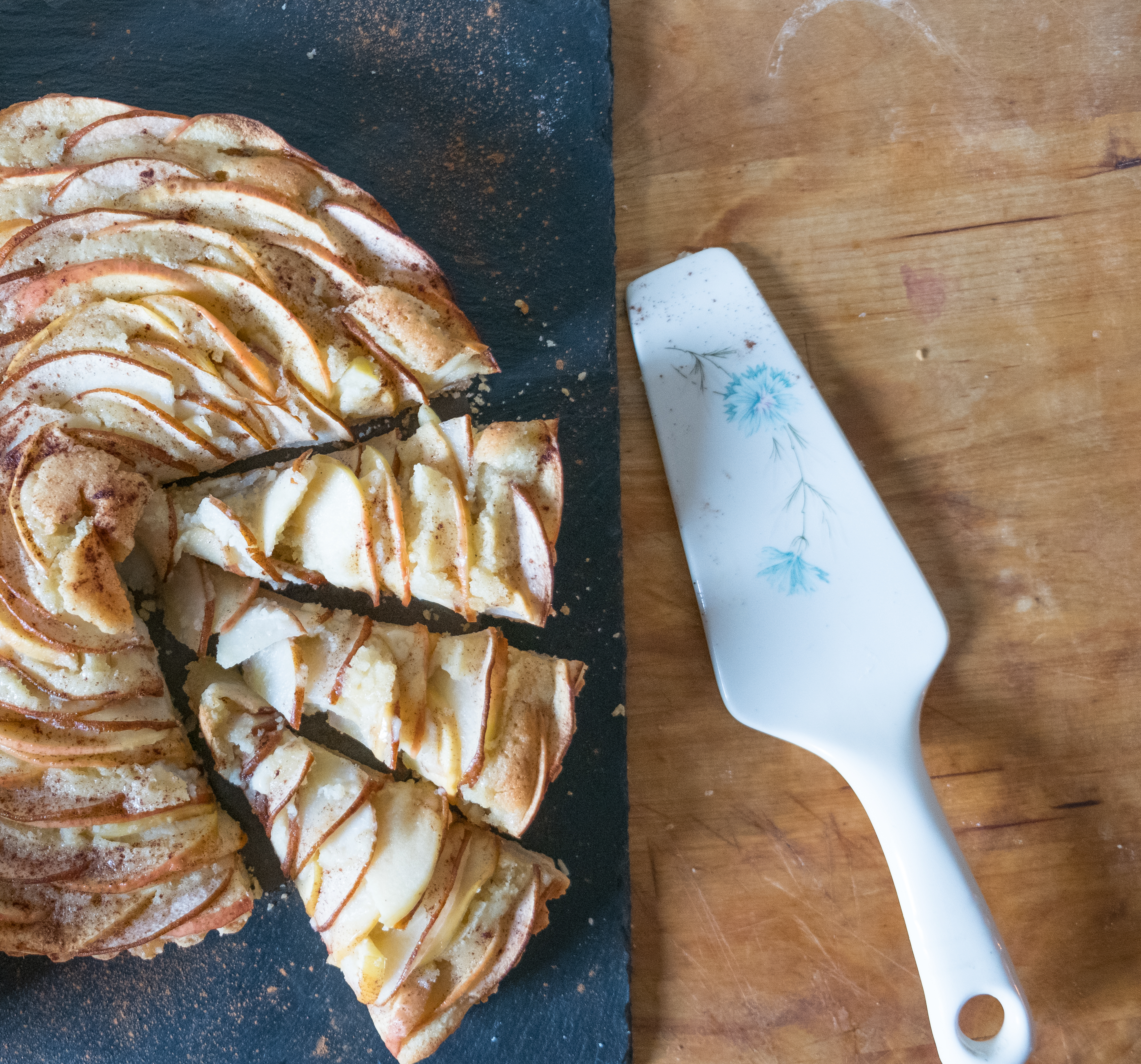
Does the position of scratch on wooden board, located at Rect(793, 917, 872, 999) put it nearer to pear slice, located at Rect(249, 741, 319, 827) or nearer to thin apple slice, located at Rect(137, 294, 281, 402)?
pear slice, located at Rect(249, 741, 319, 827)

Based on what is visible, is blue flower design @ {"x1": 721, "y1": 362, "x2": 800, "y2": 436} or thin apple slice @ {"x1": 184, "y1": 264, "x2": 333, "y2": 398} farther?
blue flower design @ {"x1": 721, "y1": 362, "x2": 800, "y2": 436}

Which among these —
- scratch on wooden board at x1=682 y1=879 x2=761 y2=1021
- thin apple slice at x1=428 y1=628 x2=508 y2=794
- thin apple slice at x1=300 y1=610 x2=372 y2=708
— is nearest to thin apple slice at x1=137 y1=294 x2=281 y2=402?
thin apple slice at x1=300 y1=610 x2=372 y2=708

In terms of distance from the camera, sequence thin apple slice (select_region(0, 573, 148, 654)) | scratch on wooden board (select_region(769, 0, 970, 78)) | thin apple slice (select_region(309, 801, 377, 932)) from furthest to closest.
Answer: scratch on wooden board (select_region(769, 0, 970, 78)) → thin apple slice (select_region(309, 801, 377, 932)) → thin apple slice (select_region(0, 573, 148, 654))

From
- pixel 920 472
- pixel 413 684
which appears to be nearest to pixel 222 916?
pixel 413 684

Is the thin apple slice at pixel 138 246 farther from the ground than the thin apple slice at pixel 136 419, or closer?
farther from the ground

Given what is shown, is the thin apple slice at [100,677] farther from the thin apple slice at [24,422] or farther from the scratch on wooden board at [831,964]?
the scratch on wooden board at [831,964]

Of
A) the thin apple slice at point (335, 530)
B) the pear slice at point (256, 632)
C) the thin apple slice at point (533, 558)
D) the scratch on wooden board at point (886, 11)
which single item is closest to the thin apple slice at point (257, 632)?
the pear slice at point (256, 632)

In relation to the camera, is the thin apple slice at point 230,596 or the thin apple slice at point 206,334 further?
the thin apple slice at point 230,596
